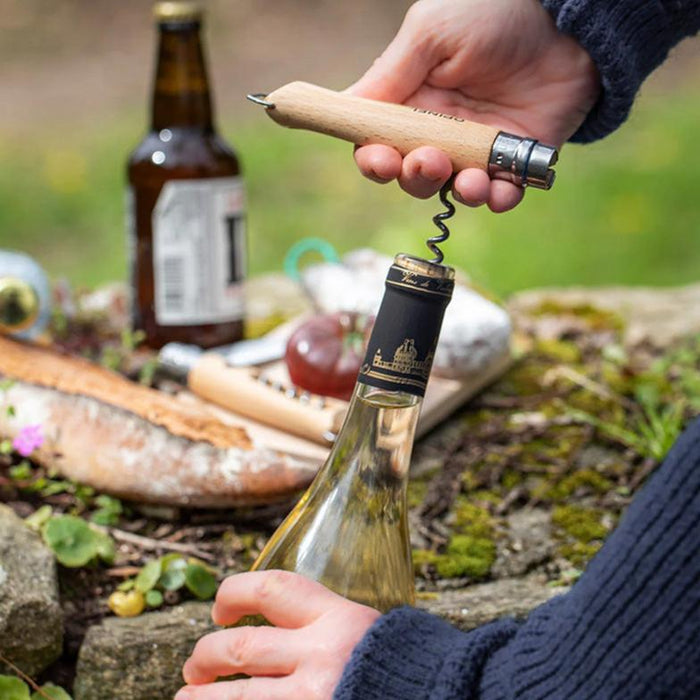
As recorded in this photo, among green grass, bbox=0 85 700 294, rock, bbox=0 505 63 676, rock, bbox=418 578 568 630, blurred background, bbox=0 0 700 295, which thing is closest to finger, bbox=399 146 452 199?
rock, bbox=418 578 568 630

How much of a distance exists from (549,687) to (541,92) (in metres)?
0.87

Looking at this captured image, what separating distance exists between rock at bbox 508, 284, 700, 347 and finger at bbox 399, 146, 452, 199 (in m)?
1.40

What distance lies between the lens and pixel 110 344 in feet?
7.44

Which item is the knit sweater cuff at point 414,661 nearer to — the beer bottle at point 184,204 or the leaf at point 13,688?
the leaf at point 13,688

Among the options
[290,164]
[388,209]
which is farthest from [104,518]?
[290,164]

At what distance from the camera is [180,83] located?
7.20 feet

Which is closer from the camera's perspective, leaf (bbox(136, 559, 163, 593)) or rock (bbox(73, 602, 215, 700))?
rock (bbox(73, 602, 215, 700))

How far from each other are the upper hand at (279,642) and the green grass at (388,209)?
257 centimetres

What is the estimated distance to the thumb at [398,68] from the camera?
1353 millimetres

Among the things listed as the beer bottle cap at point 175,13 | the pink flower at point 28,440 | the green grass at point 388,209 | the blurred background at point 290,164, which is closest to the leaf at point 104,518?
the pink flower at point 28,440

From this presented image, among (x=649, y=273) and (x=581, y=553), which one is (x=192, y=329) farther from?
(x=649, y=273)

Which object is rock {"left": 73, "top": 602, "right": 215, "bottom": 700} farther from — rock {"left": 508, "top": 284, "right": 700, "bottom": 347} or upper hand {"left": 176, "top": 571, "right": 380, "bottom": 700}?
rock {"left": 508, "top": 284, "right": 700, "bottom": 347}

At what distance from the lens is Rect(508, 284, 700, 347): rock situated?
2445mm

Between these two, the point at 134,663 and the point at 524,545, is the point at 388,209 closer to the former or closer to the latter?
the point at 524,545
